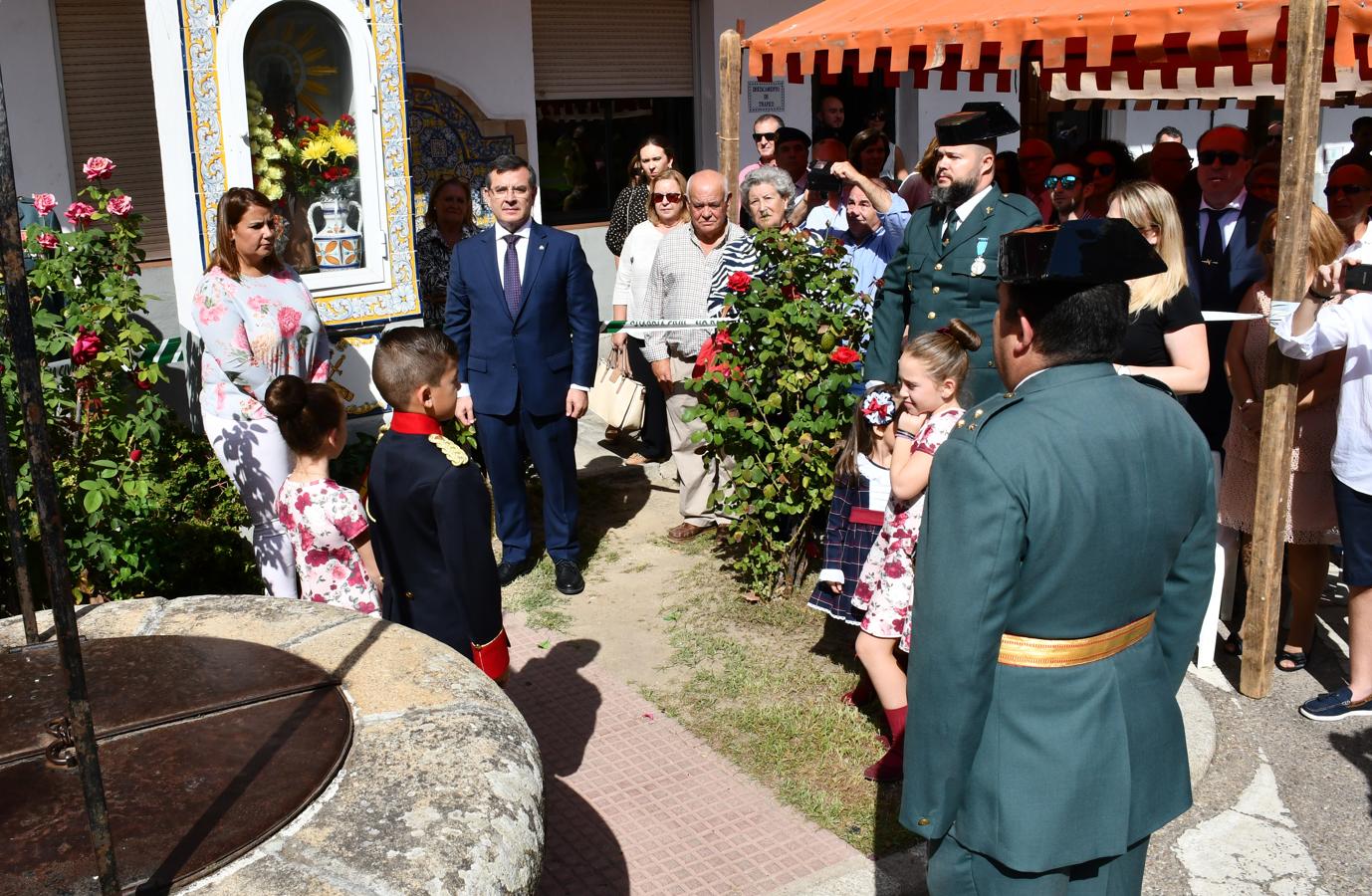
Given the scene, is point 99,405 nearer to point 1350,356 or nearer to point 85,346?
point 85,346

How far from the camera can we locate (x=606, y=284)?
1131 centimetres

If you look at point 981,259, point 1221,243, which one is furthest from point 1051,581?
point 1221,243

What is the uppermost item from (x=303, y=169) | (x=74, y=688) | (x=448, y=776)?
(x=303, y=169)

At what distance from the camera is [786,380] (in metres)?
5.27

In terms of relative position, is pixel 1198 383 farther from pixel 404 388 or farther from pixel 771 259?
pixel 404 388

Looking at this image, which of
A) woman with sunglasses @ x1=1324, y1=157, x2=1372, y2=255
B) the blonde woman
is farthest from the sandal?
woman with sunglasses @ x1=1324, y1=157, x2=1372, y2=255

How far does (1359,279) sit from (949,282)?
4.61ft

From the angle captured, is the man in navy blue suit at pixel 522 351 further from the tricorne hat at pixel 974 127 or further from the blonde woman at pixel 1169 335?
the blonde woman at pixel 1169 335

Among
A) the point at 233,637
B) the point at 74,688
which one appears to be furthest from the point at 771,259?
the point at 74,688

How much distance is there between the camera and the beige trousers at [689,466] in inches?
249

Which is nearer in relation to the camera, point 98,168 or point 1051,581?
point 1051,581

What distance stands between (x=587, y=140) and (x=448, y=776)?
9.35 m

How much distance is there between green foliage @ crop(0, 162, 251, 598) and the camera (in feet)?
14.7

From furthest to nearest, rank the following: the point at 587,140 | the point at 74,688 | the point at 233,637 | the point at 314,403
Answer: the point at 587,140, the point at 314,403, the point at 233,637, the point at 74,688
